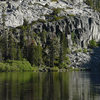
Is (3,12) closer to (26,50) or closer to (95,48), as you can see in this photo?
(26,50)

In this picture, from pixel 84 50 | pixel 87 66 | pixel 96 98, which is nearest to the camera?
pixel 96 98

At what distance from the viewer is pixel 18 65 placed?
13800 cm

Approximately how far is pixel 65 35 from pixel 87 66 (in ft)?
115

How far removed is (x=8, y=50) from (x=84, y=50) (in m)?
58.9

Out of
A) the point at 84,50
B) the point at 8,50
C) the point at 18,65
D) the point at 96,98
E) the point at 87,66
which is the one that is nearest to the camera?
the point at 96,98

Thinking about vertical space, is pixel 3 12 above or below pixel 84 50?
above

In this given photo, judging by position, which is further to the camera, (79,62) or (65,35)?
(65,35)

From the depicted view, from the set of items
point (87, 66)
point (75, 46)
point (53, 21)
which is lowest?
point (87, 66)

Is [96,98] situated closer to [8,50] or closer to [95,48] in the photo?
[8,50]

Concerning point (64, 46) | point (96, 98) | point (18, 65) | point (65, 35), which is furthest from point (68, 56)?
point (96, 98)

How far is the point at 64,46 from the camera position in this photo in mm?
174500

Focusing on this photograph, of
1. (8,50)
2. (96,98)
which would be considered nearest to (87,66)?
(8,50)

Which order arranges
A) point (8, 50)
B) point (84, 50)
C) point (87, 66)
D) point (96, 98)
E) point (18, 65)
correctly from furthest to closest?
point (84, 50)
point (87, 66)
point (8, 50)
point (18, 65)
point (96, 98)

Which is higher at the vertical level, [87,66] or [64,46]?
[64,46]
